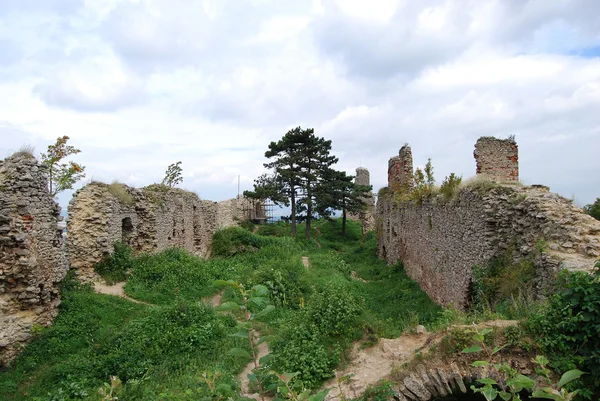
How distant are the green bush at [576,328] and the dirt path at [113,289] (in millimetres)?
9691

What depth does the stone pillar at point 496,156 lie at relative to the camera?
1267 centimetres

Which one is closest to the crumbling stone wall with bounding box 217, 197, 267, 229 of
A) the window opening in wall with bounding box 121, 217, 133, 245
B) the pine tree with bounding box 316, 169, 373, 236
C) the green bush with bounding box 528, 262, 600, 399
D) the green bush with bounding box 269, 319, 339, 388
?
the pine tree with bounding box 316, 169, 373, 236

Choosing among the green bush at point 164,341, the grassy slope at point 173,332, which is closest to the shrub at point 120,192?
the grassy slope at point 173,332

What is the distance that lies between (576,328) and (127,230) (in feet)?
45.0

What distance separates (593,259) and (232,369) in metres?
6.21

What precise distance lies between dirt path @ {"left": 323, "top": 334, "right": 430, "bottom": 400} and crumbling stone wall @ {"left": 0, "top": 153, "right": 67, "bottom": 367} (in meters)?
6.43

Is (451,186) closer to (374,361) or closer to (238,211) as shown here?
(374,361)

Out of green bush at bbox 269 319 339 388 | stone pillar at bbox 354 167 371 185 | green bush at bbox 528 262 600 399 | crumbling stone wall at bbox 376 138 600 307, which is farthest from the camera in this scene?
stone pillar at bbox 354 167 371 185

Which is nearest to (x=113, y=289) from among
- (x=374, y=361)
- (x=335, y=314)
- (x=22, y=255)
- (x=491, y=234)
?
(x=22, y=255)

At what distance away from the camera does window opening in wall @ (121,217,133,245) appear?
46.8 ft

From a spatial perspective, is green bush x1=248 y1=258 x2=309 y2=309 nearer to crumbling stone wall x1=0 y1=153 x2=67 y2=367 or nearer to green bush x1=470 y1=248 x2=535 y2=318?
green bush x1=470 y1=248 x2=535 y2=318

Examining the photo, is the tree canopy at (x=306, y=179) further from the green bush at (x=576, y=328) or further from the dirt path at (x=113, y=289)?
the green bush at (x=576, y=328)

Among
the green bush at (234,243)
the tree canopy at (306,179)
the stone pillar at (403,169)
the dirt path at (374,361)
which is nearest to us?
the dirt path at (374,361)

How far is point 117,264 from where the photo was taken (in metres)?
12.8
